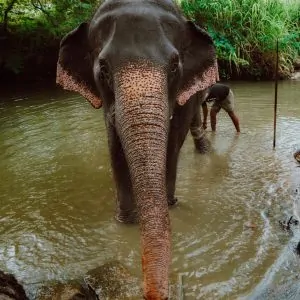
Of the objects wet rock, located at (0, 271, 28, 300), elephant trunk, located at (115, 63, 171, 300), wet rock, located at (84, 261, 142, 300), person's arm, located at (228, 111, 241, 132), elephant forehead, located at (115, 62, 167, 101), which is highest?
elephant forehead, located at (115, 62, 167, 101)

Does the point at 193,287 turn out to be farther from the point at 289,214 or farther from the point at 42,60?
the point at 42,60

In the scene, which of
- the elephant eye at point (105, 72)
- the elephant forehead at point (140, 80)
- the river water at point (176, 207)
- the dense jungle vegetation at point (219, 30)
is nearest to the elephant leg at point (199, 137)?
the river water at point (176, 207)

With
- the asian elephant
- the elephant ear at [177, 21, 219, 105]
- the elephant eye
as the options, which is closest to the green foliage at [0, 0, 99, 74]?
the asian elephant

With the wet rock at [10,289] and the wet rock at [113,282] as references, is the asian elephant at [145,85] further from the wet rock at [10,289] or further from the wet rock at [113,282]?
the wet rock at [10,289]

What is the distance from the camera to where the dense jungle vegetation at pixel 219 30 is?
11.8m

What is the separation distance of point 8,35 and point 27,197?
8352mm

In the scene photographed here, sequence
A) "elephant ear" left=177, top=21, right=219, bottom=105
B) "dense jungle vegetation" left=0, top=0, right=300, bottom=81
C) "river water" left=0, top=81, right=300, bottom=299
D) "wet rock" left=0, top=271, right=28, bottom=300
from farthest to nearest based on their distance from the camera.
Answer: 1. "dense jungle vegetation" left=0, top=0, right=300, bottom=81
2. "elephant ear" left=177, top=21, right=219, bottom=105
3. "river water" left=0, top=81, right=300, bottom=299
4. "wet rock" left=0, top=271, right=28, bottom=300

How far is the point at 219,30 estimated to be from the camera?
40.7 ft

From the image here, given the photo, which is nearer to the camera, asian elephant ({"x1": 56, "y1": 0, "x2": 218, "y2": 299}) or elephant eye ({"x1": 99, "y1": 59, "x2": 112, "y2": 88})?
asian elephant ({"x1": 56, "y1": 0, "x2": 218, "y2": 299})

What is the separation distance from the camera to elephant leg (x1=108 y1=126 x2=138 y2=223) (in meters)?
3.59

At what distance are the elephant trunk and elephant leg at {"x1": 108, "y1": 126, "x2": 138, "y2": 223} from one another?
801 mm

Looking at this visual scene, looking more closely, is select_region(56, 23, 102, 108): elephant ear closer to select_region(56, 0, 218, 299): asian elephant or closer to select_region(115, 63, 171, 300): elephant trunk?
select_region(56, 0, 218, 299): asian elephant

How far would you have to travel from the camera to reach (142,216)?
2332mm

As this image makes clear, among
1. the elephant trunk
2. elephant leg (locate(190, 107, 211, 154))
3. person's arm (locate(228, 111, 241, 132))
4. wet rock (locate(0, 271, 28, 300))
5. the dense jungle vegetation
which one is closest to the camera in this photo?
the elephant trunk
